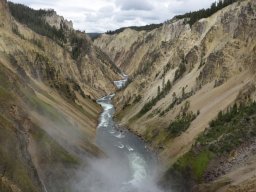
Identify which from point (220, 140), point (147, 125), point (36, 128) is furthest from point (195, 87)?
point (36, 128)

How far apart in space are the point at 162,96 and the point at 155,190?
53363 millimetres

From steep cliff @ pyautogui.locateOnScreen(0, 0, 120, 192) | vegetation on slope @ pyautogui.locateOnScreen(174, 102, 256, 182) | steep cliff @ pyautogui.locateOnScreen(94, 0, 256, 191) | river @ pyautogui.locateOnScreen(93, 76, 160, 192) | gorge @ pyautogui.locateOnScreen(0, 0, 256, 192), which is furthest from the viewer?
steep cliff @ pyautogui.locateOnScreen(94, 0, 256, 191)

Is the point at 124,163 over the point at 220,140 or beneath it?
beneath

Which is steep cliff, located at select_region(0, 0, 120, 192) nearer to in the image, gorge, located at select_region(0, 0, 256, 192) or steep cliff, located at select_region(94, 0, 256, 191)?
gorge, located at select_region(0, 0, 256, 192)

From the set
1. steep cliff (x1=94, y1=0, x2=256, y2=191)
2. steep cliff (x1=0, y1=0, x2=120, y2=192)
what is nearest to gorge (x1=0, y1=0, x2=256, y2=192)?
steep cliff (x1=0, y1=0, x2=120, y2=192)

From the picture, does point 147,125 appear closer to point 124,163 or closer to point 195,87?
point 195,87

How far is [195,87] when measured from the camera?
324 ft

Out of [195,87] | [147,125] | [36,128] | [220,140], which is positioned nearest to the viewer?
→ [36,128]

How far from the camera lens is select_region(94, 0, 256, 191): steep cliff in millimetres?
78688

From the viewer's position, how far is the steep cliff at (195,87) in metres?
78.7

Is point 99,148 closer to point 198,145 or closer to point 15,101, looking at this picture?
point 198,145

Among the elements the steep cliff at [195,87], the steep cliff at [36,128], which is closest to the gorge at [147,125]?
the steep cliff at [36,128]

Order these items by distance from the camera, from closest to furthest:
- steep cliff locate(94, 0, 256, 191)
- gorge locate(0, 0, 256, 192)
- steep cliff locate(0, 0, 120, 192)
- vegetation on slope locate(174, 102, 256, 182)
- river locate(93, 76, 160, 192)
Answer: steep cliff locate(0, 0, 120, 192) → gorge locate(0, 0, 256, 192) → river locate(93, 76, 160, 192) → vegetation on slope locate(174, 102, 256, 182) → steep cliff locate(94, 0, 256, 191)

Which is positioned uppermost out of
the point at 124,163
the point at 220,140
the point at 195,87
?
the point at 195,87
